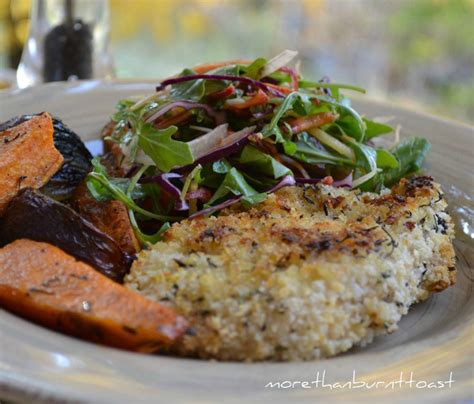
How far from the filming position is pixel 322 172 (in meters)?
2.87

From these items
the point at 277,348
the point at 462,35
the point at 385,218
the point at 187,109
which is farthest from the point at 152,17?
the point at 277,348

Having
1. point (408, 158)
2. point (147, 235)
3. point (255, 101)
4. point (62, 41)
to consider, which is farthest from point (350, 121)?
point (62, 41)

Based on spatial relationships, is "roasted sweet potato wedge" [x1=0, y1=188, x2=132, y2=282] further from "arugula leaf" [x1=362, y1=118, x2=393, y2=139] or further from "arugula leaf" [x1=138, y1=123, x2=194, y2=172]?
"arugula leaf" [x1=362, y1=118, x2=393, y2=139]

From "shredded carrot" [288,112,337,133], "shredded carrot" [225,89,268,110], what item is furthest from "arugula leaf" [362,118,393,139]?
"shredded carrot" [225,89,268,110]

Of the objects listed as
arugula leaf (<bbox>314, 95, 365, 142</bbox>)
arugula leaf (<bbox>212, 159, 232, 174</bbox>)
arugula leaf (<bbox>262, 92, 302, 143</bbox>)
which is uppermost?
arugula leaf (<bbox>262, 92, 302, 143</bbox>)

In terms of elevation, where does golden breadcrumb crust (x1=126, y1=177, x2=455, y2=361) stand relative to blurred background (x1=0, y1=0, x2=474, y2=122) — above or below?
above

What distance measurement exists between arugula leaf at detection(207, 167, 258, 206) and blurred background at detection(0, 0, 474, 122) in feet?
14.8

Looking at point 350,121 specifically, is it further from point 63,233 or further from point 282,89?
point 63,233

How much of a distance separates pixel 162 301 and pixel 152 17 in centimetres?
657

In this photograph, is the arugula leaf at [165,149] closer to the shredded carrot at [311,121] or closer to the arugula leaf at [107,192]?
the arugula leaf at [107,192]

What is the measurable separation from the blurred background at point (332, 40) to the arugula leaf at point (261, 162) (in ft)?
14.3

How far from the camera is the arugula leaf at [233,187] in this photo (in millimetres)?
2496

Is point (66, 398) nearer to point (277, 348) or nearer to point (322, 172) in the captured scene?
point (277, 348)

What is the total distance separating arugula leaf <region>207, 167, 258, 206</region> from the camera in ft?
8.19
